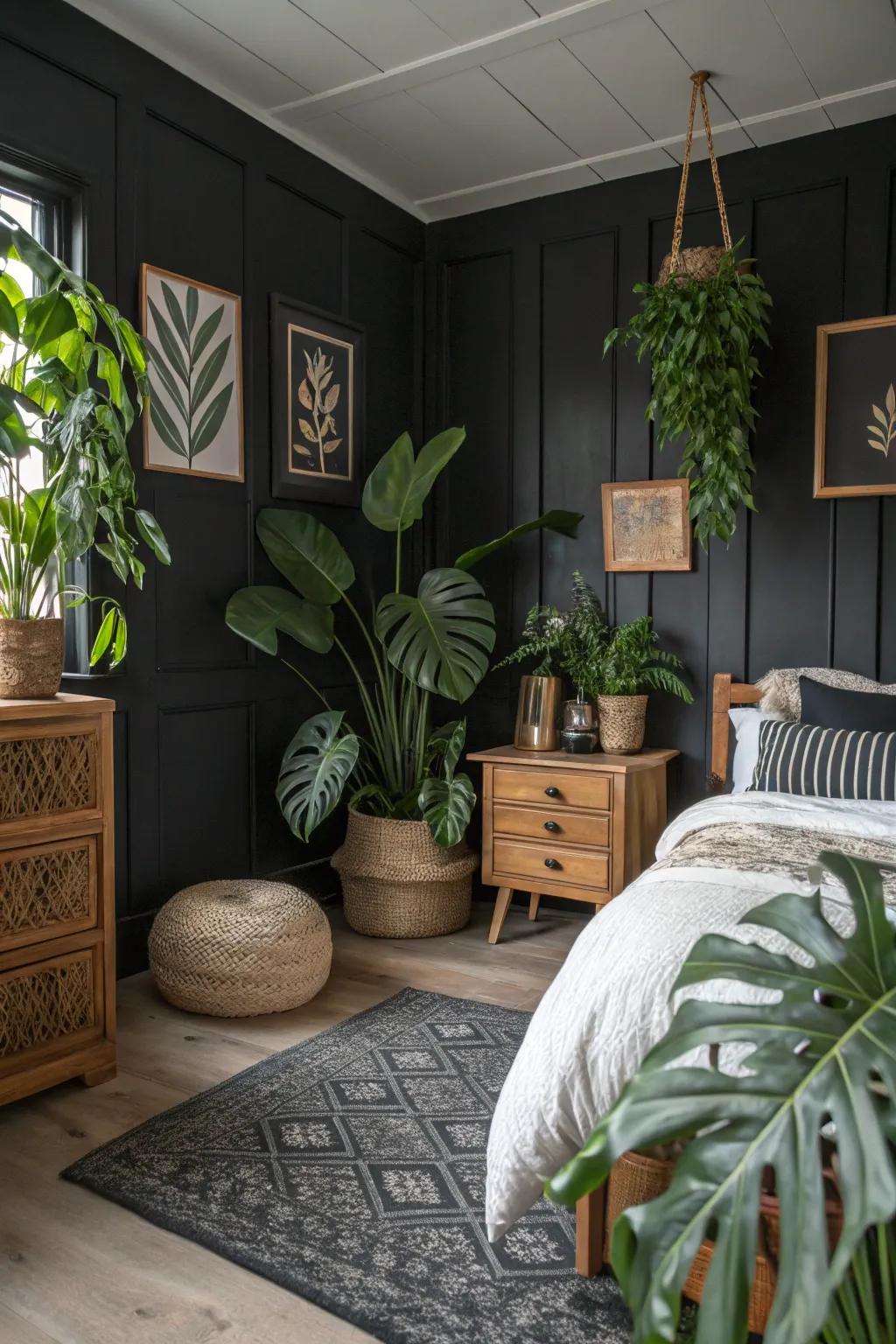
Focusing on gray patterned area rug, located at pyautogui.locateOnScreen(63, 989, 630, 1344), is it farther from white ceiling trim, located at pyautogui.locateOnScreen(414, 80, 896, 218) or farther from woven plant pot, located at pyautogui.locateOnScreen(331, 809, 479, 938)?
white ceiling trim, located at pyautogui.locateOnScreen(414, 80, 896, 218)

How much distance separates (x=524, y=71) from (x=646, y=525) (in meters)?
1.54

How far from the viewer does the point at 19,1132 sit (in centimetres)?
211

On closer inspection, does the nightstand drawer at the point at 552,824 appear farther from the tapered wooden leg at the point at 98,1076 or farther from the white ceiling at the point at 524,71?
the white ceiling at the point at 524,71

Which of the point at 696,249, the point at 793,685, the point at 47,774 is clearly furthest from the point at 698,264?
the point at 47,774

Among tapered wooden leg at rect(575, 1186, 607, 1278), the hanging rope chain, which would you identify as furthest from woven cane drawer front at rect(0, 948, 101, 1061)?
the hanging rope chain

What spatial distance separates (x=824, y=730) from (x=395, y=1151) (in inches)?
65.3

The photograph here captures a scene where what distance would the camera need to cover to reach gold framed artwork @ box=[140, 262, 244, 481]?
3043 mm

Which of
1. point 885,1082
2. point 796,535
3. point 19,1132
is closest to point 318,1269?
point 19,1132

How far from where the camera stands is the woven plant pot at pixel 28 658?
2.26 meters

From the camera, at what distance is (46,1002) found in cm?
225

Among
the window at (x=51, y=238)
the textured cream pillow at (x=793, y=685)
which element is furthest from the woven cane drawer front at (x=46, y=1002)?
the textured cream pillow at (x=793, y=685)

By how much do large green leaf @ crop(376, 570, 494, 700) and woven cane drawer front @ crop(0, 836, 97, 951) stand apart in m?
1.24

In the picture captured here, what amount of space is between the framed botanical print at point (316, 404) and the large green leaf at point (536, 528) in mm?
605

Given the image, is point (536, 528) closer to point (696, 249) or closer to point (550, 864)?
point (696, 249)
